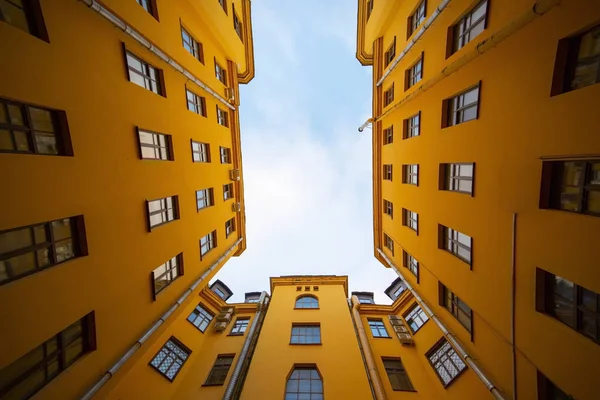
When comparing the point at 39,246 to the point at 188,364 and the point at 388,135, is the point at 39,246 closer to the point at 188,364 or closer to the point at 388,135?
the point at 188,364

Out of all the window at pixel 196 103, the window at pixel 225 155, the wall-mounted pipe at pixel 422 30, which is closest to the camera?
the wall-mounted pipe at pixel 422 30

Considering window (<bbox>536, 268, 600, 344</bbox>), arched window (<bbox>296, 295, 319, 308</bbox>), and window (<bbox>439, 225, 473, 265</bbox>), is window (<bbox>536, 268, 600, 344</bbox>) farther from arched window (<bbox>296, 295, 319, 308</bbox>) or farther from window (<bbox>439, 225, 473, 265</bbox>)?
arched window (<bbox>296, 295, 319, 308</bbox>)

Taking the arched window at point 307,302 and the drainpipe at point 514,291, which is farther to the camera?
the arched window at point 307,302

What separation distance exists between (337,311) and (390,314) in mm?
5317

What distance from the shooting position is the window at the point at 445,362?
13.3m

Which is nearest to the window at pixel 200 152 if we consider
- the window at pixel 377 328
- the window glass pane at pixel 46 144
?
the window glass pane at pixel 46 144

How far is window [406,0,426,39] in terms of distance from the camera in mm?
13688

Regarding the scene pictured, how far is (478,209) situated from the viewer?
→ 9094 mm

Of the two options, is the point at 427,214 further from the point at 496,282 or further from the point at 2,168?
the point at 2,168

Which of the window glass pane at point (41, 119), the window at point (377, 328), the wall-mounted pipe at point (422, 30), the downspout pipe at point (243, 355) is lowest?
the window at point (377, 328)

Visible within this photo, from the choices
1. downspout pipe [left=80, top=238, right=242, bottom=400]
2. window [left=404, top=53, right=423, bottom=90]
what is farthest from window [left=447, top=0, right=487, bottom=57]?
downspout pipe [left=80, top=238, right=242, bottom=400]

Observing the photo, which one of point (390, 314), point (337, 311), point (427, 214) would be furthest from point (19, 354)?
point (390, 314)

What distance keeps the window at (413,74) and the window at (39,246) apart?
1631 centimetres

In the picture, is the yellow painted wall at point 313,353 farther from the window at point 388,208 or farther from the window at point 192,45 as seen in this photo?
the window at point 192,45
